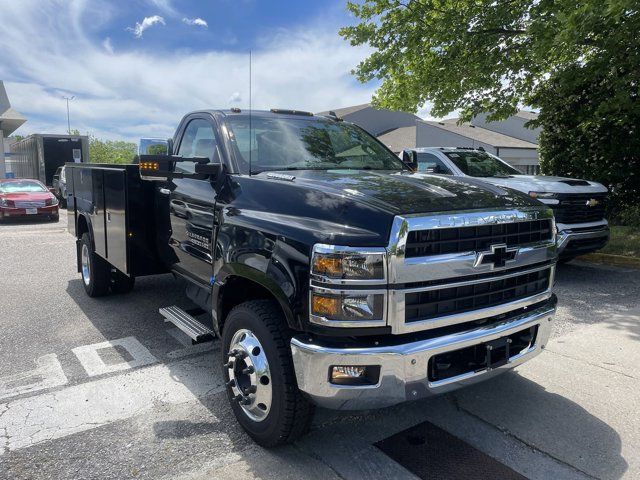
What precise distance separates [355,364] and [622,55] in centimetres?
859

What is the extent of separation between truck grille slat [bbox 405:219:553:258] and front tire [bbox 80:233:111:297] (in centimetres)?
459

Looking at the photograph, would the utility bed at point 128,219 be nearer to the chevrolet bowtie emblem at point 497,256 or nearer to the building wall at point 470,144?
the chevrolet bowtie emblem at point 497,256

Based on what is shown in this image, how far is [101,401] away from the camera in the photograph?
357cm

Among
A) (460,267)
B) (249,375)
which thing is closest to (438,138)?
(460,267)

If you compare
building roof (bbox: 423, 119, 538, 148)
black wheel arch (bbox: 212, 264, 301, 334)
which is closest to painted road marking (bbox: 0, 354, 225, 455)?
black wheel arch (bbox: 212, 264, 301, 334)

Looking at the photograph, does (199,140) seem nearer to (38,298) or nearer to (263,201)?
(263,201)

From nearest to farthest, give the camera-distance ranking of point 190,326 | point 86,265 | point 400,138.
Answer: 1. point 190,326
2. point 86,265
3. point 400,138

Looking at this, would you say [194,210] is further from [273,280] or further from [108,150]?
[108,150]

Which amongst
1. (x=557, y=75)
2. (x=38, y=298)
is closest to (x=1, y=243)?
(x=38, y=298)

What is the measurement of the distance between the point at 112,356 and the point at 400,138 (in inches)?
1296

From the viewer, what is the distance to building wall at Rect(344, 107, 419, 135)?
3803 centimetres

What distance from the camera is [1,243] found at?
36.9ft

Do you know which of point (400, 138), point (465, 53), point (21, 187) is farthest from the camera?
point (400, 138)

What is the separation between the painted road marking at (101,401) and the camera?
3.20 m
